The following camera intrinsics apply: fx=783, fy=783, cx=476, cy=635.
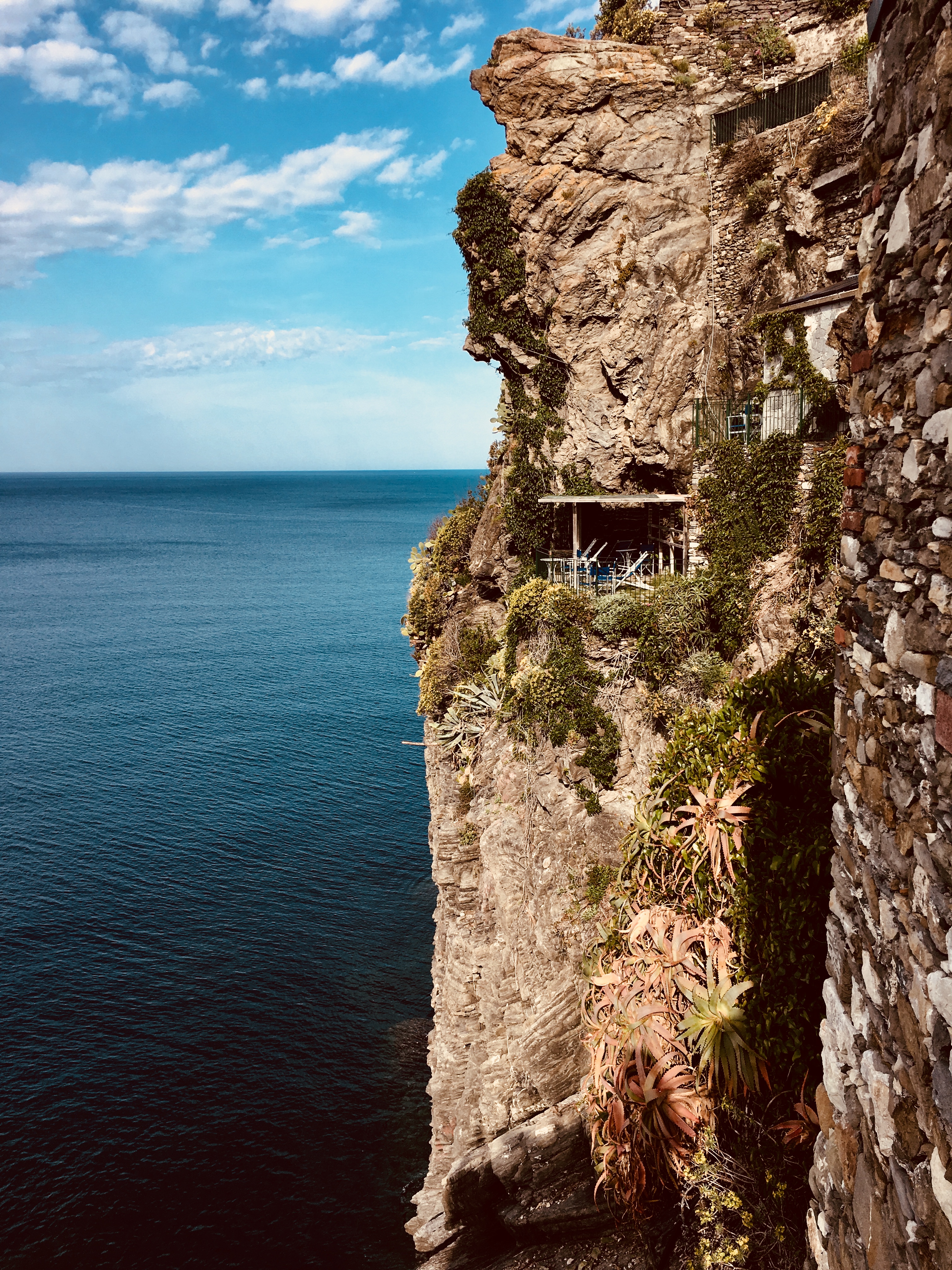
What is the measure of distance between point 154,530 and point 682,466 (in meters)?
142

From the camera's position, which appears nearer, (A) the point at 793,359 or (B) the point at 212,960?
(A) the point at 793,359

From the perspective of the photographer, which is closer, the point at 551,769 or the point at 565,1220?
the point at 565,1220

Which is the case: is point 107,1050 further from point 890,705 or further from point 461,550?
point 890,705

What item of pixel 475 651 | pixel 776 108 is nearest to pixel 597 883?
pixel 475 651

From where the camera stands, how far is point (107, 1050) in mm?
25078

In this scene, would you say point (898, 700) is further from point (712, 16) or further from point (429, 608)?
point (712, 16)

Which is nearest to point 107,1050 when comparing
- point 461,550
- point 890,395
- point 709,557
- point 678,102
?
point 461,550

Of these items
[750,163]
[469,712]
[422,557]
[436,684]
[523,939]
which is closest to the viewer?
[523,939]

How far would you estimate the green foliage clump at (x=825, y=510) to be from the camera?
1356 cm

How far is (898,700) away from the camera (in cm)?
332

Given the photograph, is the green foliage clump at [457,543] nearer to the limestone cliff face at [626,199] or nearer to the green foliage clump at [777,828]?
the limestone cliff face at [626,199]

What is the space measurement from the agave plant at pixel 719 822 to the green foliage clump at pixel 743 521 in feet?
22.9

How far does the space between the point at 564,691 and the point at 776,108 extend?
1306 cm

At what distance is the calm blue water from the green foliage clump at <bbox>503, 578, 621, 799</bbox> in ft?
47.6
